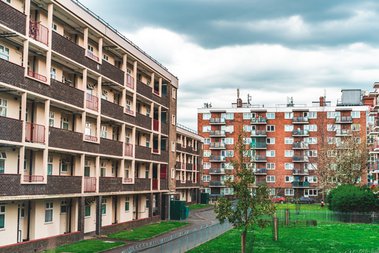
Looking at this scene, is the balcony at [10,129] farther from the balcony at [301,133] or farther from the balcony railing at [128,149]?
the balcony at [301,133]

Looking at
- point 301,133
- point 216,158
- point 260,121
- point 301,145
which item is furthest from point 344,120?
point 216,158

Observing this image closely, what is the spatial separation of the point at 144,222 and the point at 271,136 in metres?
61.6

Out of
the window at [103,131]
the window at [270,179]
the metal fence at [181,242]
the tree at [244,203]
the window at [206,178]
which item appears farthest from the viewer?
the window at [206,178]

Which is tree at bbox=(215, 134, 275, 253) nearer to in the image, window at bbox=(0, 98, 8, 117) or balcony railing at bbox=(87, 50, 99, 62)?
window at bbox=(0, 98, 8, 117)

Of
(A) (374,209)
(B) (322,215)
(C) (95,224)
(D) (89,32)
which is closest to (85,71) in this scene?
(D) (89,32)

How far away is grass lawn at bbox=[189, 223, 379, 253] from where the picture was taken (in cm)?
3284

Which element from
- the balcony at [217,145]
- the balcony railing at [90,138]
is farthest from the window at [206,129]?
the balcony railing at [90,138]

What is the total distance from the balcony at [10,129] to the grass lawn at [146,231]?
1372 centimetres

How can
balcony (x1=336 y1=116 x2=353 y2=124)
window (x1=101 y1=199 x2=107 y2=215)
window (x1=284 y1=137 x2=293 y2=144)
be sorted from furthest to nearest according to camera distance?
1. window (x1=284 y1=137 x2=293 y2=144)
2. balcony (x1=336 y1=116 x2=353 y2=124)
3. window (x1=101 y1=199 x2=107 y2=215)

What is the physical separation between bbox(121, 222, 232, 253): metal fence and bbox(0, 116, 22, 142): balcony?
842 centimetres

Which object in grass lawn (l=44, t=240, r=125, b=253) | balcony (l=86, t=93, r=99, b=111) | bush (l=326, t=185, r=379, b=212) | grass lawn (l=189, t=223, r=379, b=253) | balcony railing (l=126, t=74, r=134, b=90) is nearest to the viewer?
grass lawn (l=44, t=240, r=125, b=253)

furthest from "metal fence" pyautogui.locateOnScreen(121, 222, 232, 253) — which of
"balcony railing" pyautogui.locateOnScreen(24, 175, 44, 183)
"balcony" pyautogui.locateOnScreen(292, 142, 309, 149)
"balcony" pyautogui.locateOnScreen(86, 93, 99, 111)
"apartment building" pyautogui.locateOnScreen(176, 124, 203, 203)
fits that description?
"balcony" pyautogui.locateOnScreen(292, 142, 309, 149)

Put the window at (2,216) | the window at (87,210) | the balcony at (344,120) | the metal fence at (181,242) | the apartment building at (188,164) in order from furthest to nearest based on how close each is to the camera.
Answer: the balcony at (344,120) < the apartment building at (188,164) < the window at (87,210) < the window at (2,216) < the metal fence at (181,242)

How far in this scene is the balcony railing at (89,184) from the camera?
36.9m
